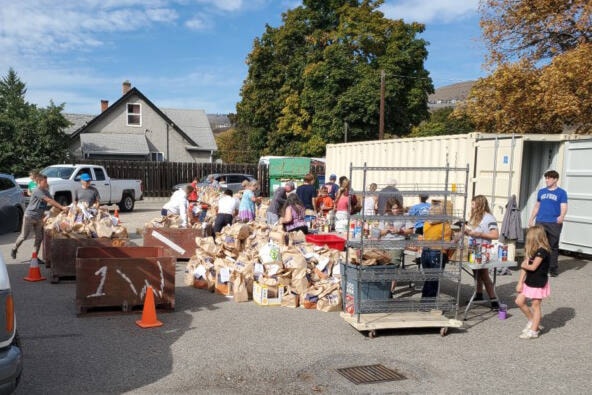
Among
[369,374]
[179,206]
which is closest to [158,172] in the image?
[179,206]

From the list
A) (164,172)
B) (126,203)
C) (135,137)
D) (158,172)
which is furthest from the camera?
(135,137)

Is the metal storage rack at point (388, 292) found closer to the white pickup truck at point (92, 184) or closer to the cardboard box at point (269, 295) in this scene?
the cardboard box at point (269, 295)

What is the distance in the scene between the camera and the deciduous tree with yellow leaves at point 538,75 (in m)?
14.8

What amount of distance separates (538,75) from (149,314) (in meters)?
14.5

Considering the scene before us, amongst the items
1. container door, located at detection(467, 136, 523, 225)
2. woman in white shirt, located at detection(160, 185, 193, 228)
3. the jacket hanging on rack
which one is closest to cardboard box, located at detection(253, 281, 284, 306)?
woman in white shirt, located at detection(160, 185, 193, 228)

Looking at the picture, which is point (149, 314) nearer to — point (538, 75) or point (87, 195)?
point (87, 195)

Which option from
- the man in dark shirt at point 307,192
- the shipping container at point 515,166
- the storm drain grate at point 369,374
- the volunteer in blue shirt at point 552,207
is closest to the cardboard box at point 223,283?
the storm drain grate at point 369,374

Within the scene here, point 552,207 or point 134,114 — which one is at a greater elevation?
point 134,114

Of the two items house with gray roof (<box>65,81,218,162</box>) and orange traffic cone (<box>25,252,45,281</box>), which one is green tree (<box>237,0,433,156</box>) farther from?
orange traffic cone (<box>25,252,45,281</box>)

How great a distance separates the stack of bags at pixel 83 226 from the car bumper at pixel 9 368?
5531mm

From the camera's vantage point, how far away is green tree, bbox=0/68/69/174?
2842 centimetres

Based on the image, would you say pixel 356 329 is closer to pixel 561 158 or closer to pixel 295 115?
pixel 561 158

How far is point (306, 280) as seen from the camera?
25.7ft

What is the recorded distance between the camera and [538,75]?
16.3m
